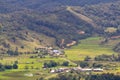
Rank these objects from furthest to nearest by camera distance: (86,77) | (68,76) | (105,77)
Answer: (68,76)
(86,77)
(105,77)

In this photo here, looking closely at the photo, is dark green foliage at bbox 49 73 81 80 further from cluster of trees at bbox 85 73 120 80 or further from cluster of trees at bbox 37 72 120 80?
cluster of trees at bbox 85 73 120 80

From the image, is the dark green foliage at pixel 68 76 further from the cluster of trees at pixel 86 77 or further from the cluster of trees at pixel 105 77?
the cluster of trees at pixel 105 77

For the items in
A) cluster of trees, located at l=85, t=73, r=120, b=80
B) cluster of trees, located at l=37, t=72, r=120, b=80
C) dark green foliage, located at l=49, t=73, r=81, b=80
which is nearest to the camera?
cluster of trees, located at l=85, t=73, r=120, b=80

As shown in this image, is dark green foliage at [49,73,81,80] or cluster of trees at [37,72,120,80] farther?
dark green foliage at [49,73,81,80]

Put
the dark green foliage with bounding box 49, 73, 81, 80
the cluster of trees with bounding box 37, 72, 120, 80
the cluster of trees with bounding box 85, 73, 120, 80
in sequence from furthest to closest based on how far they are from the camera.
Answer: the dark green foliage with bounding box 49, 73, 81, 80
the cluster of trees with bounding box 37, 72, 120, 80
the cluster of trees with bounding box 85, 73, 120, 80

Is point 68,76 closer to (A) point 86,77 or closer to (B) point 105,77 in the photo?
(A) point 86,77

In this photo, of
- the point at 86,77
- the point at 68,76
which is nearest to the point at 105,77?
the point at 86,77

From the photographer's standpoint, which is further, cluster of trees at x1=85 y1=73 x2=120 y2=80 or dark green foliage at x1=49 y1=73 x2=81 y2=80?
dark green foliage at x1=49 y1=73 x2=81 y2=80

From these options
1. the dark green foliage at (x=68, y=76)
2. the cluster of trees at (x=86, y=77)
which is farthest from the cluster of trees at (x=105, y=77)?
the dark green foliage at (x=68, y=76)

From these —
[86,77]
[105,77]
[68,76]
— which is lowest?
[105,77]

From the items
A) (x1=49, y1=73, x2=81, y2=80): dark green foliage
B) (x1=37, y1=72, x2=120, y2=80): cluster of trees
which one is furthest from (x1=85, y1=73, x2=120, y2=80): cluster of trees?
(x1=49, y1=73, x2=81, y2=80): dark green foliage

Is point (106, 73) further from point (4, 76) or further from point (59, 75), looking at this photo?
point (4, 76)
